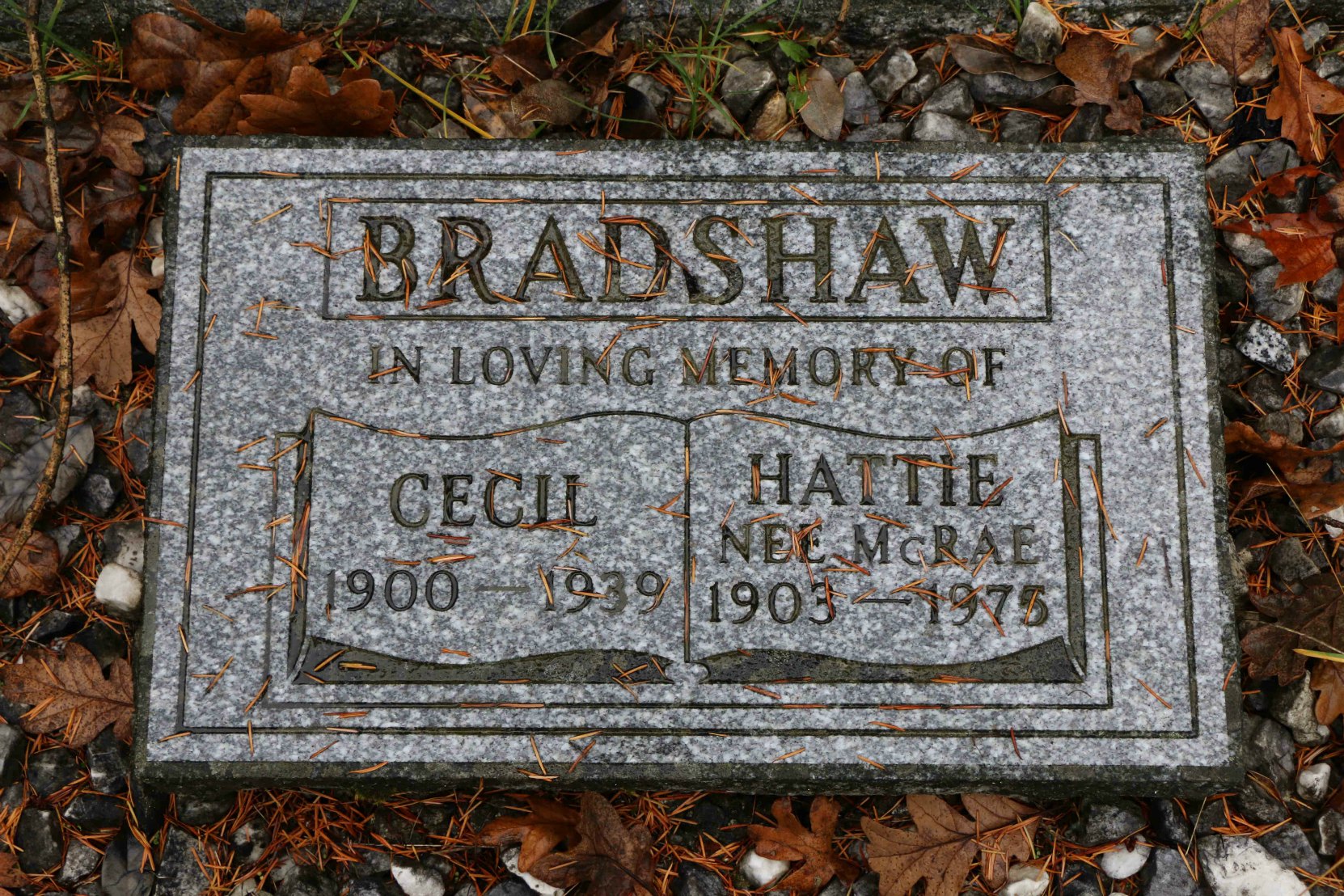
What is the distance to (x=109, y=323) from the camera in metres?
2.42

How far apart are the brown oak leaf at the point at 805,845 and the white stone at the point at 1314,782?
116 centimetres

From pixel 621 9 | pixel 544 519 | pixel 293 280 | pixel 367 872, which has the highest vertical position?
pixel 621 9

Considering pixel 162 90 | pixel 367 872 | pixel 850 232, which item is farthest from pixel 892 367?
pixel 162 90

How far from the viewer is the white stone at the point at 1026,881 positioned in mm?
2297

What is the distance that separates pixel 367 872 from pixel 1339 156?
10.3ft

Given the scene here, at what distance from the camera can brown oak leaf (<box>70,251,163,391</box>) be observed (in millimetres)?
2416

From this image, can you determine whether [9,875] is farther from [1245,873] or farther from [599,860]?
[1245,873]

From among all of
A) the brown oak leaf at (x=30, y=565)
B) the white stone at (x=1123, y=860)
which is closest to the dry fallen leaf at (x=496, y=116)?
the brown oak leaf at (x=30, y=565)

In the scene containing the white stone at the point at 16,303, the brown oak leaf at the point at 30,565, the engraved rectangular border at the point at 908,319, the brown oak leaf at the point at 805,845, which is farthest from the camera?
the white stone at the point at 16,303

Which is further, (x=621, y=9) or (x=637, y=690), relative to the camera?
(x=621, y=9)

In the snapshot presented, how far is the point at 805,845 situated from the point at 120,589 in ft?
6.03

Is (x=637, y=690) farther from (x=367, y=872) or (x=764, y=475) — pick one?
(x=367, y=872)

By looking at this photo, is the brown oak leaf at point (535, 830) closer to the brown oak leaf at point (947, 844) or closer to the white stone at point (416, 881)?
the white stone at point (416, 881)

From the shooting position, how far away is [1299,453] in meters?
2.35
